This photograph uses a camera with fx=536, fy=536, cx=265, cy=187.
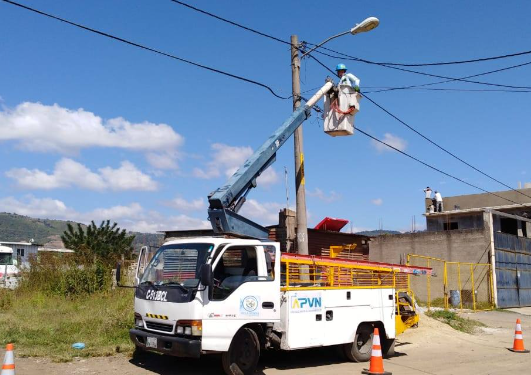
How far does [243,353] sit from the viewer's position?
28.6 feet

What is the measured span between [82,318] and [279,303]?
19.8 ft

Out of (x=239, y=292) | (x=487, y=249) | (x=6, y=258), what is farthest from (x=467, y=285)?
(x=6, y=258)

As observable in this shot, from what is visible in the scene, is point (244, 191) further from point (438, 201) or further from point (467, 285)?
point (438, 201)

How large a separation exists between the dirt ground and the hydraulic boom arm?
2.55 metres

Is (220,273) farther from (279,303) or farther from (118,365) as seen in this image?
(118,365)

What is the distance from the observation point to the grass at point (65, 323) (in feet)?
34.5

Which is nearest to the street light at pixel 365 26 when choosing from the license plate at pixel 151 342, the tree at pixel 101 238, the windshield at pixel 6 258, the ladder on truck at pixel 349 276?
the ladder on truck at pixel 349 276

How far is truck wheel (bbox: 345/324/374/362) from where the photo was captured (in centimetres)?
1075

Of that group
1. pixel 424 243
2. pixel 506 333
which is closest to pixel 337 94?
pixel 506 333

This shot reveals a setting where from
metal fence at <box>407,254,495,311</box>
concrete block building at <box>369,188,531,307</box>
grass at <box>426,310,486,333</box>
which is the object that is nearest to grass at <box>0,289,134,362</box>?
grass at <box>426,310,486,333</box>

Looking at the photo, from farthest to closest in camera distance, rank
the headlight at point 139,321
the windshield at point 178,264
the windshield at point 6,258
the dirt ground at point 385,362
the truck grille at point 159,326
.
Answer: the windshield at point 6,258 → the dirt ground at point 385,362 → the headlight at point 139,321 → the windshield at point 178,264 → the truck grille at point 159,326

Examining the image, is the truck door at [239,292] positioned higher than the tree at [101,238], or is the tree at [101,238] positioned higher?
the tree at [101,238]

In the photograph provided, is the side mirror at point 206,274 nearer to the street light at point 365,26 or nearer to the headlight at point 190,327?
the headlight at point 190,327

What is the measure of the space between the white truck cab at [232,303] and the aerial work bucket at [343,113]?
4.16m
